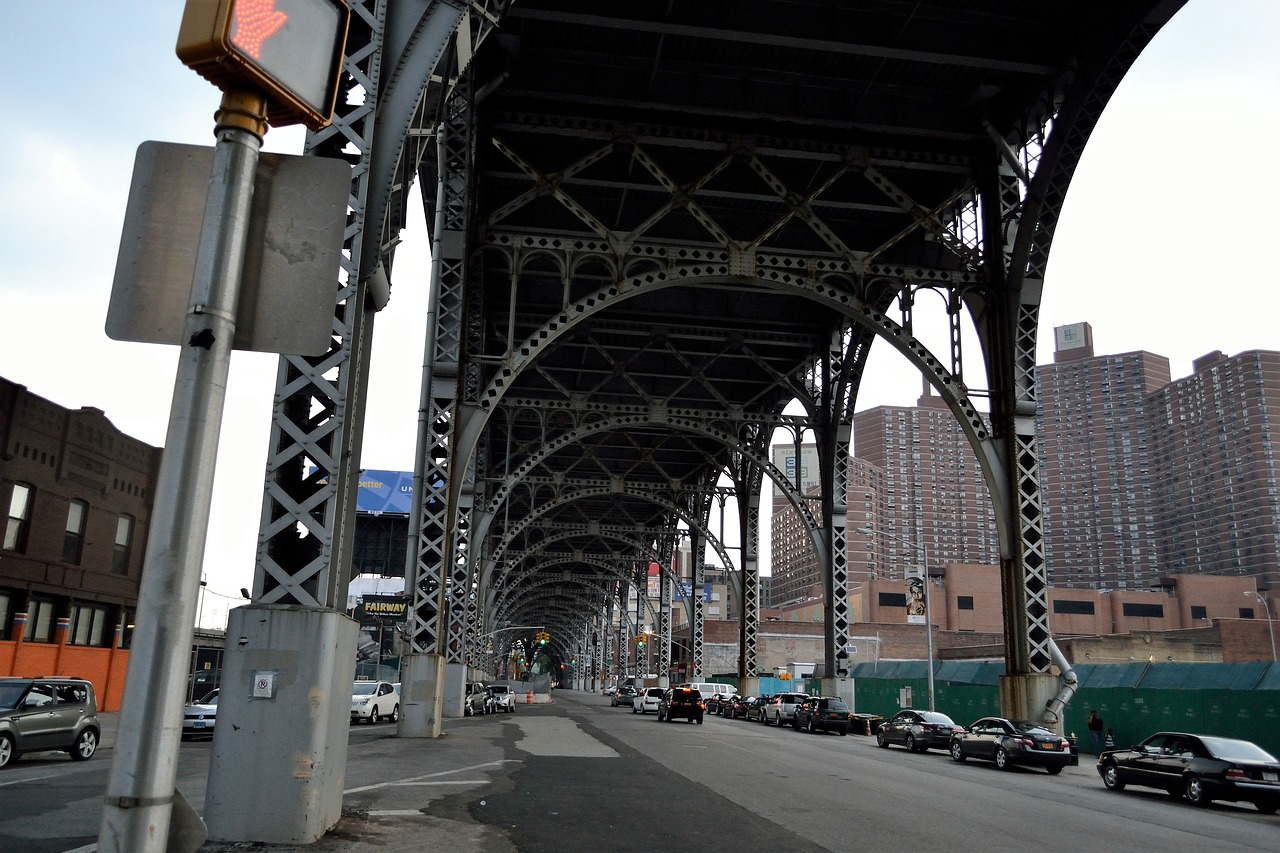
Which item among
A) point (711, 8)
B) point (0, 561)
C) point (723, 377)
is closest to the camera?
point (711, 8)

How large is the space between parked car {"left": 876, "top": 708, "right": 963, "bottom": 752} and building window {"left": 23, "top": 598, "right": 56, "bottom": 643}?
25.3m

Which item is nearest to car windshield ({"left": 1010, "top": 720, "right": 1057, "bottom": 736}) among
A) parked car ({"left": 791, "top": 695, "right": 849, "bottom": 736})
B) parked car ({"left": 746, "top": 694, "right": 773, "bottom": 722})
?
parked car ({"left": 791, "top": 695, "right": 849, "bottom": 736})

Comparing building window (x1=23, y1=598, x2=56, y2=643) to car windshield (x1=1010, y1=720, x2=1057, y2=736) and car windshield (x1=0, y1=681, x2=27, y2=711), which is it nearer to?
car windshield (x1=0, y1=681, x2=27, y2=711)

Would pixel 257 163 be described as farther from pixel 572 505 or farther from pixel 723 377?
pixel 572 505

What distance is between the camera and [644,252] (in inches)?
966

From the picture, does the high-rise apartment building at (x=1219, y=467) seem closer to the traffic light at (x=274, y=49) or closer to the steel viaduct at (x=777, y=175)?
the steel viaduct at (x=777, y=175)

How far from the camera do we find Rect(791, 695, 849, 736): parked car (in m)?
35.8

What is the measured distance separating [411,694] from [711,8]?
53.4 ft

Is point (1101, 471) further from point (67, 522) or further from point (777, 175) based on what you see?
point (67, 522)

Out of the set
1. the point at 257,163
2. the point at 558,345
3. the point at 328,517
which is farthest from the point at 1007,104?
the point at 257,163

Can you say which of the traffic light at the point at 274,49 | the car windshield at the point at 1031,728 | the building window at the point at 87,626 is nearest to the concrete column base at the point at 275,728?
the traffic light at the point at 274,49

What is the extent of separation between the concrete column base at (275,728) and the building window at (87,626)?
2657 centimetres

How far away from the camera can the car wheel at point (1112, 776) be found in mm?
18750

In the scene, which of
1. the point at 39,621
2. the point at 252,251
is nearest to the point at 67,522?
the point at 39,621
